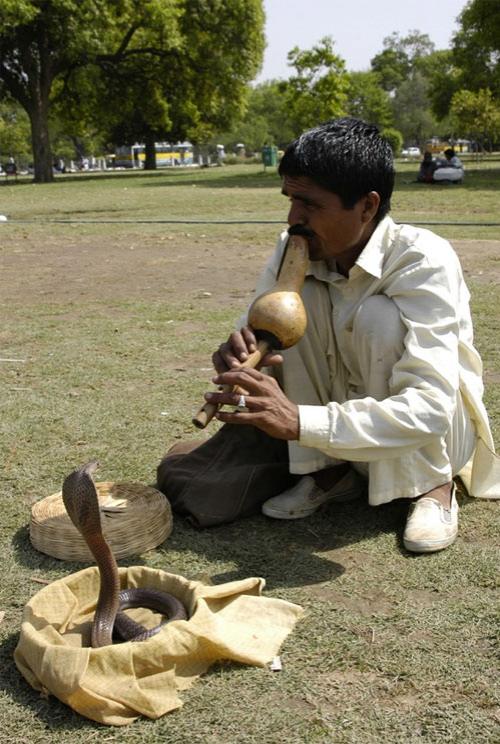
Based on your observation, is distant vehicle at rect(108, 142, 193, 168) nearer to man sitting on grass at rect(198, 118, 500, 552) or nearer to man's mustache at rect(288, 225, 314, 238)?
man sitting on grass at rect(198, 118, 500, 552)

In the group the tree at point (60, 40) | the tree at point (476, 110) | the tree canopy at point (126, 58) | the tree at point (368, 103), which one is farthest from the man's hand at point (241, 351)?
the tree at point (368, 103)

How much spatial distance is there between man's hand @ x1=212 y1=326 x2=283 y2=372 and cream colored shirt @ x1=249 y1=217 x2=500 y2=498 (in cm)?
20

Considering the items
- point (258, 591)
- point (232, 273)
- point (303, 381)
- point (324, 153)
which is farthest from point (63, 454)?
point (232, 273)

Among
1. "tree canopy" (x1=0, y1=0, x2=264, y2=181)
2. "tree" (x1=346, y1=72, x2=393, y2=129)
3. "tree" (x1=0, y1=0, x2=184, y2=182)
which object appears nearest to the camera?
"tree" (x1=0, y1=0, x2=184, y2=182)

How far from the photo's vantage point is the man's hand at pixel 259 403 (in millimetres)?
2584

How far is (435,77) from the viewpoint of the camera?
51500mm

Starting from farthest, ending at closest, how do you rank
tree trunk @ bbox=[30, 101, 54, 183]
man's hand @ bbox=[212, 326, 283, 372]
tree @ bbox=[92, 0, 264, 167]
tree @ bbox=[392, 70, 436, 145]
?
tree @ bbox=[392, 70, 436, 145]
tree @ bbox=[92, 0, 264, 167]
tree trunk @ bbox=[30, 101, 54, 183]
man's hand @ bbox=[212, 326, 283, 372]

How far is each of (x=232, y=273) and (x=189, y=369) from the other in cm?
361

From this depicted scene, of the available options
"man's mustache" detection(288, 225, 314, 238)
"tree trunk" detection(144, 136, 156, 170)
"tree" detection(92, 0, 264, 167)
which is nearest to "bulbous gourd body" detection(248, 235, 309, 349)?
"man's mustache" detection(288, 225, 314, 238)

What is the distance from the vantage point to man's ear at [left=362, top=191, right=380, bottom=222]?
2947 millimetres

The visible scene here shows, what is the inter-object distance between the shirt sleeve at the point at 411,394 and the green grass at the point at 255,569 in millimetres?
431

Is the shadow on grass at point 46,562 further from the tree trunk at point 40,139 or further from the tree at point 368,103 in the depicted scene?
the tree at point 368,103

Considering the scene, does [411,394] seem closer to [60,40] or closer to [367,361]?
[367,361]

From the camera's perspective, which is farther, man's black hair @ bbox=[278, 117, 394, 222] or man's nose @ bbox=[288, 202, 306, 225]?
man's nose @ bbox=[288, 202, 306, 225]
